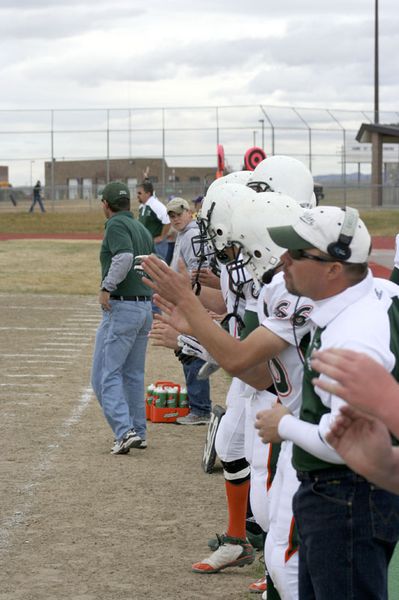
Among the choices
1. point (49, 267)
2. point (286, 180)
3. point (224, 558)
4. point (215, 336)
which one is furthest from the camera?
point (49, 267)

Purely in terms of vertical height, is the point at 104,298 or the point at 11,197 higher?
the point at 11,197

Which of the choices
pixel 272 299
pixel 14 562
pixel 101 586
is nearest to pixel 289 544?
pixel 272 299

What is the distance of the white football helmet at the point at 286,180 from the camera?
595cm

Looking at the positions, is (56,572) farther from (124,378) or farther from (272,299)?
(124,378)

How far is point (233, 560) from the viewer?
20.2ft

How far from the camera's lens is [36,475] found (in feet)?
26.7

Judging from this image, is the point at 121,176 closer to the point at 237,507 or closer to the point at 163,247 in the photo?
the point at 163,247

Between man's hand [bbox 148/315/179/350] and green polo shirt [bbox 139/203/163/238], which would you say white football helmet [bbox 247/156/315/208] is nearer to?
man's hand [bbox 148/315/179/350]

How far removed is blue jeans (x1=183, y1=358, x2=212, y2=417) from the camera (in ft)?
33.2

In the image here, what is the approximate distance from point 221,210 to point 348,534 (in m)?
2.31

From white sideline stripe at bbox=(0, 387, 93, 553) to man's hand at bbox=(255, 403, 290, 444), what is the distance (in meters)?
3.18

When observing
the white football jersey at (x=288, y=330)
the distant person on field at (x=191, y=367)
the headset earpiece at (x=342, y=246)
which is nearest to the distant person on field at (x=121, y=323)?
the distant person on field at (x=191, y=367)

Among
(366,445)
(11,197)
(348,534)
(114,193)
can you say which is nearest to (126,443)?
(114,193)

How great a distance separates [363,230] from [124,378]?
5.67m
